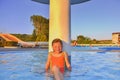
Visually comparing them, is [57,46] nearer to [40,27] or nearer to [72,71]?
A: [72,71]

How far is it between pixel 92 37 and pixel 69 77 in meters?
14.5

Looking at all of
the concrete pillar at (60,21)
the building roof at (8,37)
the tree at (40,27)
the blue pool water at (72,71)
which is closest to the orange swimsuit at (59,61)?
the blue pool water at (72,71)

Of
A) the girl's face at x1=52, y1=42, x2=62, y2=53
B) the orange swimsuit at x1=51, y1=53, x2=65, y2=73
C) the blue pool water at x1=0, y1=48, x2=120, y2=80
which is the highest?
the girl's face at x1=52, y1=42, x2=62, y2=53

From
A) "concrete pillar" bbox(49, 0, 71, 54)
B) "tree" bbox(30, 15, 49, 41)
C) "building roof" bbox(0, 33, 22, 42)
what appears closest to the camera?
"concrete pillar" bbox(49, 0, 71, 54)

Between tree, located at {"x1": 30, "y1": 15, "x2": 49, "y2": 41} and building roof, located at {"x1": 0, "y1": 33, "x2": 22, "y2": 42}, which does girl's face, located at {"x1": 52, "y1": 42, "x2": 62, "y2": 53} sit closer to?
building roof, located at {"x1": 0, "y1": 33, "x2": 22, "y2": 42}

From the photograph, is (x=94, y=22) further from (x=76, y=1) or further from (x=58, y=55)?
(x=58, y=55)

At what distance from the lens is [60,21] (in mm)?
5117

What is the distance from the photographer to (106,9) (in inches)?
623

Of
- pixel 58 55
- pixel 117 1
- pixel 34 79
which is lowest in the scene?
pixel 34 79

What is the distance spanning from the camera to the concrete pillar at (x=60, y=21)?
510cm

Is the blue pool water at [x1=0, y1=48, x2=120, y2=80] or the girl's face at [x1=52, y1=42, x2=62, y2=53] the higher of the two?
the girl's face at [x1=52, y1=42, x2=62, y2=53]

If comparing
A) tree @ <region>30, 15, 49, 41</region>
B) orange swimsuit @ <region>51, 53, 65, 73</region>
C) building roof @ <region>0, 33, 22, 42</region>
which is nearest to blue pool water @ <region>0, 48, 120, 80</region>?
orange swimsuit @ <region>51, 53, 65, 73</region>

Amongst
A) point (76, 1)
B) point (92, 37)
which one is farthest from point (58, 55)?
point (92, 37)

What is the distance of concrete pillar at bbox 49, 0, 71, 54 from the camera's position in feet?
16.7
